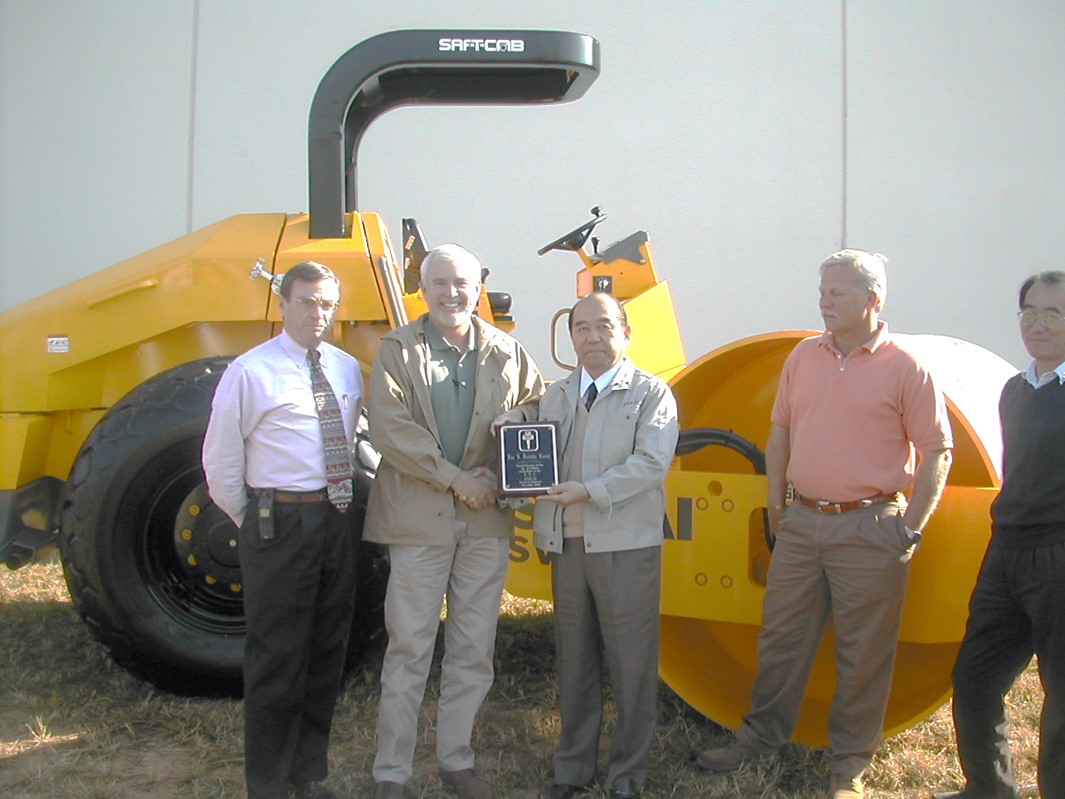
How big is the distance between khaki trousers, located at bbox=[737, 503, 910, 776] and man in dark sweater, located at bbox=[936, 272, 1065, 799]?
0.74 ft

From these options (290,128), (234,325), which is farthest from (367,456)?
(290,128)

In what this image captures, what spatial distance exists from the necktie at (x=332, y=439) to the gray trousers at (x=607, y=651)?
2.19 ft

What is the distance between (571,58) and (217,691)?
8.18ft

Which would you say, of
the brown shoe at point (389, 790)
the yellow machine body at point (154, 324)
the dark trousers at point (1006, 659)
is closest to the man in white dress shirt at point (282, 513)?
the brown shoe at point (389, 790)

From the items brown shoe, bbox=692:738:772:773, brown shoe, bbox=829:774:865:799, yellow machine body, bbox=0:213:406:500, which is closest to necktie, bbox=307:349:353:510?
yellow machine body, bbox=0:213:406:500

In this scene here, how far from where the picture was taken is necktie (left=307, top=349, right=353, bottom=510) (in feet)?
8.98

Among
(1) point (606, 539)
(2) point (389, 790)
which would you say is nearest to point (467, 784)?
(2) point (389, 790)

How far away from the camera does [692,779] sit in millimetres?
3162

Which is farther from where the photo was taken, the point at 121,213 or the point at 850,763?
the point at 121,213

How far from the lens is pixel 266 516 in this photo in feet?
8.72

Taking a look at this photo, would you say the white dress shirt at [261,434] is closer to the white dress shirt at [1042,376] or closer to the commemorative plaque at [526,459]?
the commemorative plaque at [526,459]

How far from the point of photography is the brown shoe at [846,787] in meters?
2.99

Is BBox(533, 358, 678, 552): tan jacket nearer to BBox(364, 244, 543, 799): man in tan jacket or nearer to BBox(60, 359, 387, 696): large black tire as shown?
BBox(364, 244, 543, 799): man in tan jacket

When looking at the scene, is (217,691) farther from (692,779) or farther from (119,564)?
(692,779)
